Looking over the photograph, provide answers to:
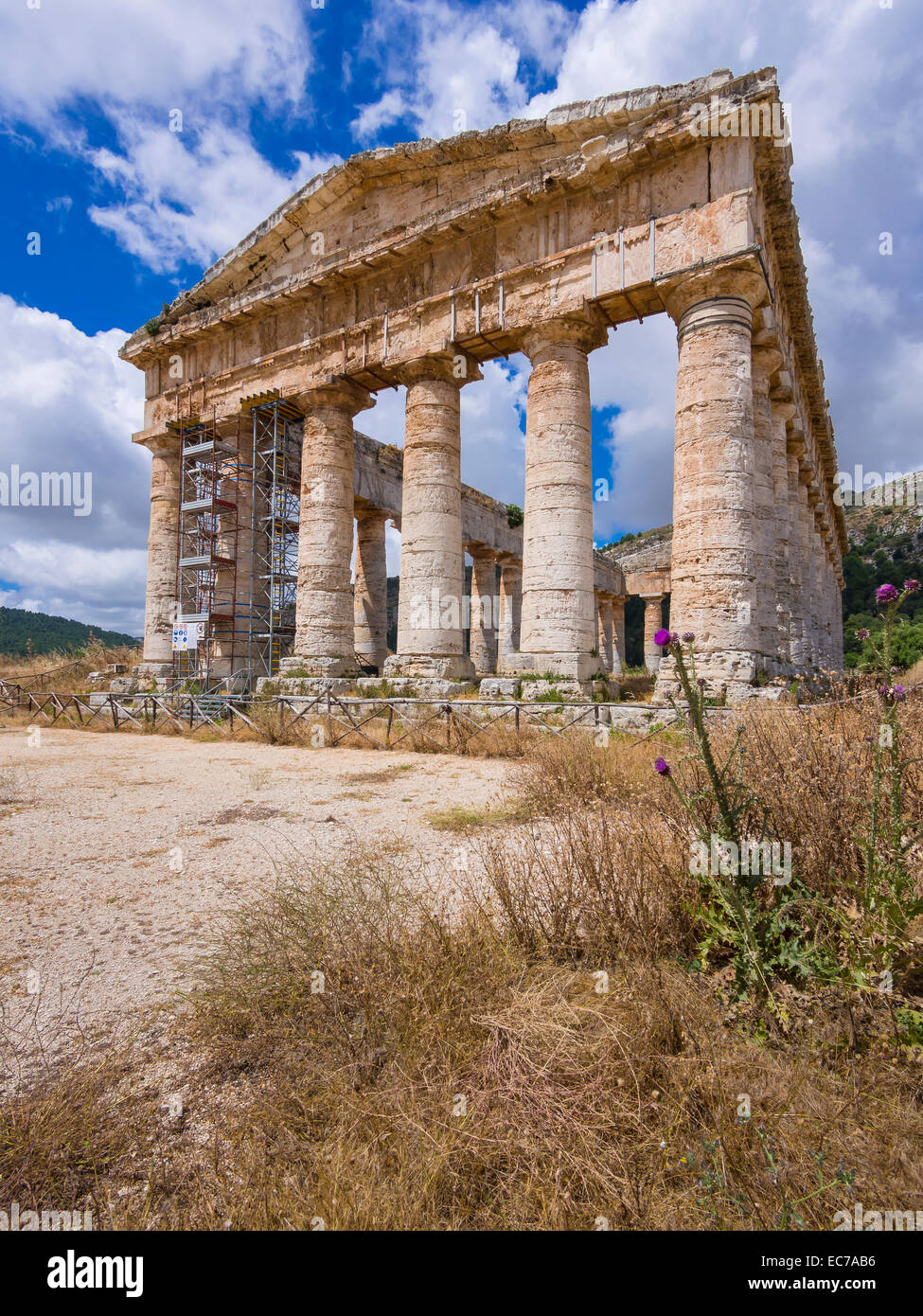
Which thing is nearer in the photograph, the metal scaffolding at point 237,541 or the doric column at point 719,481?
the doric column at point 719,481

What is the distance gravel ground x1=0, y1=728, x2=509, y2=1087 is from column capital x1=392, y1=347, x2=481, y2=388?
342 inches

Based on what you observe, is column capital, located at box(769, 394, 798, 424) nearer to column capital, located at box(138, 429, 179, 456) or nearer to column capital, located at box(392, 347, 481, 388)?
column capital, located at box(392, 347, 481, 388)

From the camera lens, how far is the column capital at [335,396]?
14922 millimetres

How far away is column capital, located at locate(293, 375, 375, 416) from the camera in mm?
14922

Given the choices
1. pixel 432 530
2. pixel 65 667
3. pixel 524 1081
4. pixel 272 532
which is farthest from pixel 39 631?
pixel 524 1081

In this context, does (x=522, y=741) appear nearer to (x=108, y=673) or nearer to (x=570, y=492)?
(x=570, y=492)

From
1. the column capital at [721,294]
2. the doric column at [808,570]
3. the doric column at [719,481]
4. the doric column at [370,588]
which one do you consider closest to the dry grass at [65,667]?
the doric column at [370,588]

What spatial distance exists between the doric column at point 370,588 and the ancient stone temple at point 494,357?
10.5ft

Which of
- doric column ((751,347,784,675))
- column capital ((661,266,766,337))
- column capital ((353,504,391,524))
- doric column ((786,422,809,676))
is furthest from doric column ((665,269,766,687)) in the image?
column capital ((353,504,391,524))

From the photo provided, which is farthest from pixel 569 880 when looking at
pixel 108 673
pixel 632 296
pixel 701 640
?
pixel 108 673

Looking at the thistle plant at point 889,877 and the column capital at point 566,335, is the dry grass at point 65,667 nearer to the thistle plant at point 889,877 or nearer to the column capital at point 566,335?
the column capital at point 566,335
